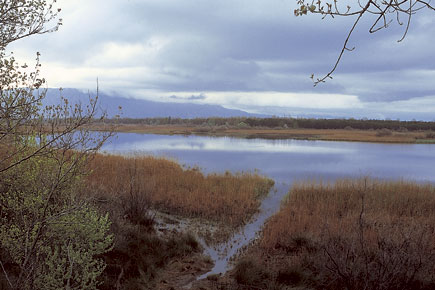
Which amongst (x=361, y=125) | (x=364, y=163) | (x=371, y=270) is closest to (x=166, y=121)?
(x=361, y=125)

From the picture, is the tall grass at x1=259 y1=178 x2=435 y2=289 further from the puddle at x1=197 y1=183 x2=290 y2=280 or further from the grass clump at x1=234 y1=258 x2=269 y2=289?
the grass clump at x1=234 y1=258 x2=269 y2=289

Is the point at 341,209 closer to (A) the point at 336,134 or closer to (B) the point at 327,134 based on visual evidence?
(B) the point at 327,134

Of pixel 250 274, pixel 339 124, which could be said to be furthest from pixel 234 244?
pixel 339 124

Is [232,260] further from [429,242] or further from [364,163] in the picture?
[364,163]

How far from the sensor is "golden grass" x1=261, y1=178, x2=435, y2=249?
40.3ft

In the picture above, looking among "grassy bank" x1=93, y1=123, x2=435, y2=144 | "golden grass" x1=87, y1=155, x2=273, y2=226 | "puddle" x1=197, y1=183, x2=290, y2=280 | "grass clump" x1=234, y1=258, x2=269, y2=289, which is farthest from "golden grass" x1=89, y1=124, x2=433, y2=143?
"grass clump" x1=234, y1=258, x2=269, y2=289

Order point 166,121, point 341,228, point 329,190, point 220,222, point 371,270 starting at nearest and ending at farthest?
point 371,270 → point 341,228 → point 220,222 → point 329,190 → point 166,121

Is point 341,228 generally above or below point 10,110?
below

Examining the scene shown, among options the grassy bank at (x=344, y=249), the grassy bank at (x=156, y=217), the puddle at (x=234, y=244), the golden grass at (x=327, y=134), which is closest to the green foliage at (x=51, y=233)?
the grassy bank at (x=156, y=217)

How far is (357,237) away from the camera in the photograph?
1031 centimetres

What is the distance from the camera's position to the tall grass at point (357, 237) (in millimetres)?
8375

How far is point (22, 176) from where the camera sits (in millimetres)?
7879

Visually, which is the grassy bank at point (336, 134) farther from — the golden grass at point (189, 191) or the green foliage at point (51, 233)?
the green foliage at point (51, 233)

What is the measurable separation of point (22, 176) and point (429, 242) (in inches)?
485
